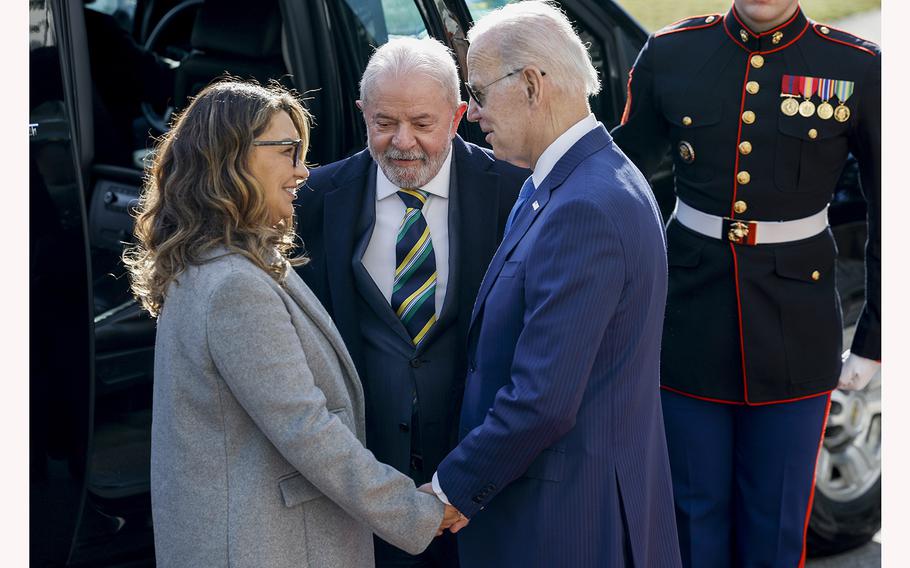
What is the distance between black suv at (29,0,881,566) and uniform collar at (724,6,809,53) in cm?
41

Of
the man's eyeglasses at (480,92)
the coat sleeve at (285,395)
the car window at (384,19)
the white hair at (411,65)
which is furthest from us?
the car window at (384,19)

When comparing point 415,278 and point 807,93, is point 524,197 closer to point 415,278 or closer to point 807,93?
point 415,278

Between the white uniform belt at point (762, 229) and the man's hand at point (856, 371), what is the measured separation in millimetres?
343

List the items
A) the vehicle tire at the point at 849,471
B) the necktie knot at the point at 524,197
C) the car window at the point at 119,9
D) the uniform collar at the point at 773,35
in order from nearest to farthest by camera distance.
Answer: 1. the necktie knot at the point at 524,197
2. the uniform collar at the point at 773,35
3. the car window at the point at 119,9
4. the vehicle tire at the point at 849,471

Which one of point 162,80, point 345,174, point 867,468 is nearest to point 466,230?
point 345,174

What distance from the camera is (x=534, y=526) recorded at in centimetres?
210

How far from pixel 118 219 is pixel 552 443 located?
1.33 meters

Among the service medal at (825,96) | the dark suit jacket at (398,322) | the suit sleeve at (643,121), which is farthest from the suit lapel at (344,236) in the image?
the service medal at (825,96)

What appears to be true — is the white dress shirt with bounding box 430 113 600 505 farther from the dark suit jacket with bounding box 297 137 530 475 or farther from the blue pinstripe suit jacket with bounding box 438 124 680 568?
the dark suit jacket with bounding box 297 137 530 475

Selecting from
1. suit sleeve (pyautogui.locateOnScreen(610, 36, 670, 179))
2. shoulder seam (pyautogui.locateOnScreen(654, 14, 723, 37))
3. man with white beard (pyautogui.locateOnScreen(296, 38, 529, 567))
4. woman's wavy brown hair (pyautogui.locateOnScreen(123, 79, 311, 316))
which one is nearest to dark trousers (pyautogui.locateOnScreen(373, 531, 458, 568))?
man with white beard (pyautogui.locateOnScreen(296, 38, 529, 567))

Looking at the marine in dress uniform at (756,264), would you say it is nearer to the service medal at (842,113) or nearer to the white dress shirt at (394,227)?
the service medal at (842,113)

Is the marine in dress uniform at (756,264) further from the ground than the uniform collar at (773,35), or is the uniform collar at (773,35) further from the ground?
the uniform collar at (773,35)

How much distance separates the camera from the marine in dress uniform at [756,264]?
107 inches

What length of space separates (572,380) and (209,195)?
0.70m
